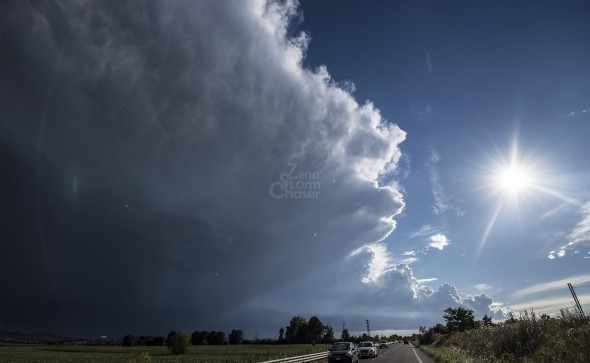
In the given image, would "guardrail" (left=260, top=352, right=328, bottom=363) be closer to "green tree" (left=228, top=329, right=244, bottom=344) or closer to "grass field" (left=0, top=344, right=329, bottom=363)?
"grass field" (left=0, top=344, right=329, bottom=363)

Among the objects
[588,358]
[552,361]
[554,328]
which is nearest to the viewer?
[588,358]

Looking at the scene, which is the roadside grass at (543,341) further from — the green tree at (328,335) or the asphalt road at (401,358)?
the green tree at (328,335)

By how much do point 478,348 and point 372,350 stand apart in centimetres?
1083

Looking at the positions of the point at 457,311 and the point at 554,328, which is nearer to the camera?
the point at 554,328

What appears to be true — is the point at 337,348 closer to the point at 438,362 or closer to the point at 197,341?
the point at 438,362

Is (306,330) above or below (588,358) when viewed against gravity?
above

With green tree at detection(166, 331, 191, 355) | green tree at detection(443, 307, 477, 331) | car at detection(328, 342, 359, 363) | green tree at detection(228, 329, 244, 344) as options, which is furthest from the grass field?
green tree at detection(228, 329, 244, 344)

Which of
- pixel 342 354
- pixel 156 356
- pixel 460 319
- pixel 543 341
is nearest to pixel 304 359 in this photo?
pixel 342 354

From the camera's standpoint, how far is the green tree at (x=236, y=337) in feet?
526

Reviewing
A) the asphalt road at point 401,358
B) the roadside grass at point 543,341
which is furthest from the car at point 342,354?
the roadside grass at point 543,341

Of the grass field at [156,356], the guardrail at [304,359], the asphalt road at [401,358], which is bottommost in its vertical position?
the asphalt road at [401,358]

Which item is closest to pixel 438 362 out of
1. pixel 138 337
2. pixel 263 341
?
pixel 263 341

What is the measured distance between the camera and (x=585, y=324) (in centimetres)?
1677

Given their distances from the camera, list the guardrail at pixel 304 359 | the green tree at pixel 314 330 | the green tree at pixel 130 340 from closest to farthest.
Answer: the guardrail at pixel 304 359 → the green tree at pixel 130 340 → the green tree at pixel 314 330
